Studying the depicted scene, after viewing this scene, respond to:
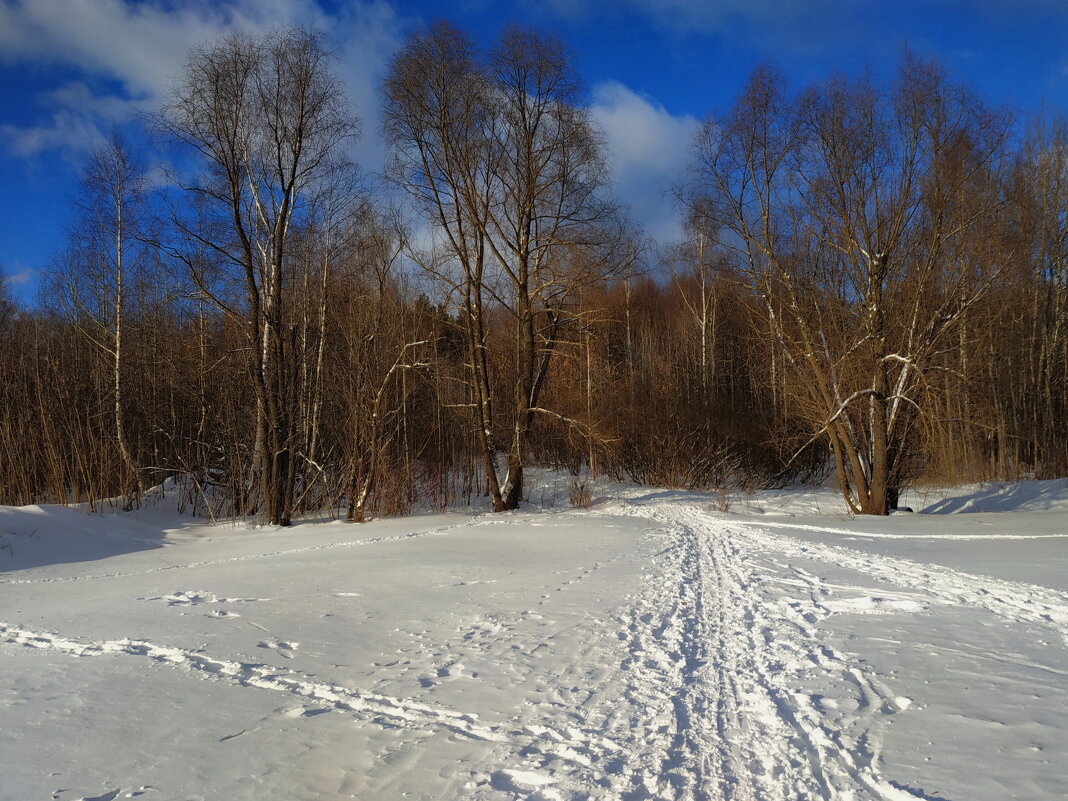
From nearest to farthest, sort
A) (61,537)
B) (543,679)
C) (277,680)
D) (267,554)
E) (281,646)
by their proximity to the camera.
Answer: (277,680), (543,679), (281,646), (267,554), (61,537)

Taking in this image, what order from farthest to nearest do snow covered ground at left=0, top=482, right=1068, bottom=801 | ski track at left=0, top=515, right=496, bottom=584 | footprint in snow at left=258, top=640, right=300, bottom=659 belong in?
ski track at left=0, top=515, right=496, bottom=584 < footprint in snow at left=258, top=640, right=300, bottom=659 < snow covered ground at left=0, top=482, right=1068, bottom=801

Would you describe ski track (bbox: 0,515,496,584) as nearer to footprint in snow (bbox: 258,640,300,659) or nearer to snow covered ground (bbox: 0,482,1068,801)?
snow covered ground (bbox: 0,482,1068,801)

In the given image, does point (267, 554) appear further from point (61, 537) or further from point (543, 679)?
point (543, 679)

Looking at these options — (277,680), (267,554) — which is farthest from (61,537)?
(277,680)

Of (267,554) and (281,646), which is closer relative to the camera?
(281,646)

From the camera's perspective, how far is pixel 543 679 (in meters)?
4.68

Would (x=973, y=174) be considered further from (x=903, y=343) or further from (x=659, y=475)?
(x=659, y=475)

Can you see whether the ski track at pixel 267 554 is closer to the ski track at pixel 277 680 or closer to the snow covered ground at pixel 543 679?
the snow covered ground at pixel 543 679

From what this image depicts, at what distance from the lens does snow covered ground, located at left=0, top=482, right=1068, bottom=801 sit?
324 cm

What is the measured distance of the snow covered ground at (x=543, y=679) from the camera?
10.6 ft

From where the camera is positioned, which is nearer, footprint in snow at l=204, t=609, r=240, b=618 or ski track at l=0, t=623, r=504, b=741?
ski track at l=0, t=623, r=504, b=741

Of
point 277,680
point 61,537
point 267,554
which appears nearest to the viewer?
point 277,680

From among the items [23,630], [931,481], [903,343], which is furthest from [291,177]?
[931,481]

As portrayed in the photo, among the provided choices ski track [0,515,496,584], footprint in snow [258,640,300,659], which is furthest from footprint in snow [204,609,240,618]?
ski track [0,515,496,584]
